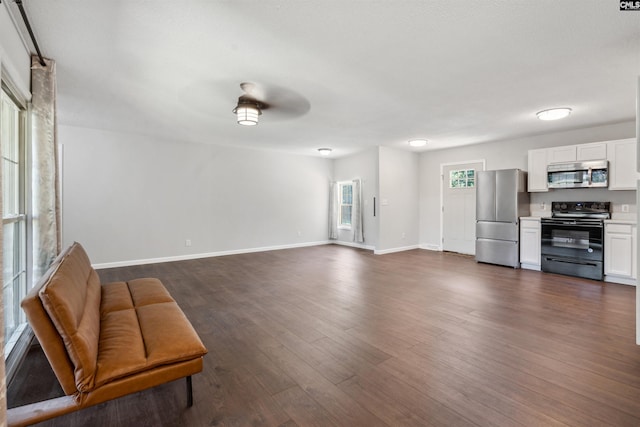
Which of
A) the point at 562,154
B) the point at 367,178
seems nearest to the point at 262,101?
the point at 367,178

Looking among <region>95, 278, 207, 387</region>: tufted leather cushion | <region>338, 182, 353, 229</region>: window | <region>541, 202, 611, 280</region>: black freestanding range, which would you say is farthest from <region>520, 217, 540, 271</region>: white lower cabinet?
<region>95, 278, 207, 387</region>: tufted leather cushion

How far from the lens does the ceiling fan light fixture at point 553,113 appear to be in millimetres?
4090

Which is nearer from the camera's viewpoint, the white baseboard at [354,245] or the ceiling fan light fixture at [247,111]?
the ceiling fan light fixture at [247,111]

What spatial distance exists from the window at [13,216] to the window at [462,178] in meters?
7.39

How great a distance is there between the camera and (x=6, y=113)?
2383 mm

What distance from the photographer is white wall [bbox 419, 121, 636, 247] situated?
4.87 meters

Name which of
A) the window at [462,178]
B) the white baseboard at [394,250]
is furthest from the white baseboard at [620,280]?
the white baseboard at [394,250]

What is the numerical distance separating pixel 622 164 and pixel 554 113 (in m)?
1.55

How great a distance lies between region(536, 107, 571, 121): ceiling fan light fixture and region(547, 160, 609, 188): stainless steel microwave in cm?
112

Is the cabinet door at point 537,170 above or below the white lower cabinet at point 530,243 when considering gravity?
above

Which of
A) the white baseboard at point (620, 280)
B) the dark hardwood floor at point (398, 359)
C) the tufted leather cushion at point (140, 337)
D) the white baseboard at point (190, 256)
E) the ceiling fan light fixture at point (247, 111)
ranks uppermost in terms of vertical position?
the ceiling fan light fixture at point (247, 111)

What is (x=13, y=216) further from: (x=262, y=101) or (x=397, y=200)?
(x=397, y=200)

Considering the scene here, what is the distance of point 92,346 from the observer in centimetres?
145

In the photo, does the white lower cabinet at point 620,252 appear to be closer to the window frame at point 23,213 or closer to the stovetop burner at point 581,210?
the stovetop burner at point 581,210
